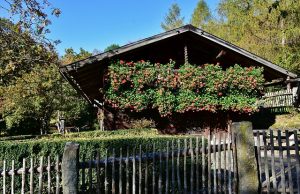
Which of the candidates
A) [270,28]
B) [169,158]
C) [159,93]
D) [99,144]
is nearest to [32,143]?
[99,144]

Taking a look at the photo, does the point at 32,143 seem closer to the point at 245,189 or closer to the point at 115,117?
the point at 245,189

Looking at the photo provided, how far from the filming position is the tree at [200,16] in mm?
44469

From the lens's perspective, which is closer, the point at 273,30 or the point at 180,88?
the point at 180,88

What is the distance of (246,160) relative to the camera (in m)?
6.74

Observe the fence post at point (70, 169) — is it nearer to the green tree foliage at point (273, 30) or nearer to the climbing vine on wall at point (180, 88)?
the climbing vine on wall at point (180, 88)

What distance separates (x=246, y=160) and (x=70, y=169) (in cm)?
358

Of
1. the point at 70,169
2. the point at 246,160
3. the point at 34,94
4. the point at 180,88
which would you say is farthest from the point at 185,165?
the point at 34,94

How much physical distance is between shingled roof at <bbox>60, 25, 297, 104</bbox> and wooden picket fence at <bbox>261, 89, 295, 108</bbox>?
1305 cm

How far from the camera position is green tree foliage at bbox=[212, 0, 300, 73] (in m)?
26.7

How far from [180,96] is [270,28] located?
1740 cm

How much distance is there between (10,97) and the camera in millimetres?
28672

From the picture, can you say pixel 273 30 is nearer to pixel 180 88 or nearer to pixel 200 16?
pixel 180 88

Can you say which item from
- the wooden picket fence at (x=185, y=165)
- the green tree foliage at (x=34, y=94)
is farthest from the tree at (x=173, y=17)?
the wooden picket fence at (x=185, y=165)

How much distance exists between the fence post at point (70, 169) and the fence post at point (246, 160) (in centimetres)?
337
